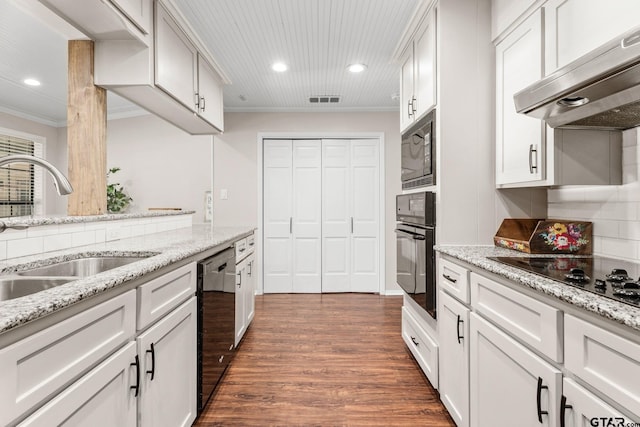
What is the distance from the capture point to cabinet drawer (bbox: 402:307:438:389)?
81.3 inches

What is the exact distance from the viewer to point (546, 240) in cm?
174

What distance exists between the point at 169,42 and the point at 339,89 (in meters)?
2.06

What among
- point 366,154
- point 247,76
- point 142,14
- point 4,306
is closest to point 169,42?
point 142,14

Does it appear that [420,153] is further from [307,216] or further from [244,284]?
[307,216]

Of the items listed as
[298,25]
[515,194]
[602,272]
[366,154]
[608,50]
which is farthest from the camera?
[366,154]

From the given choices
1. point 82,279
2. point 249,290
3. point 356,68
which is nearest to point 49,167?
point 82,279

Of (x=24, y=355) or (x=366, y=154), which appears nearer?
(x=24, y=355)

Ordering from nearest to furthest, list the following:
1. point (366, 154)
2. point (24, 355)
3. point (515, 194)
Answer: point (24, 355)
point (515, 194)
point (366, 154)

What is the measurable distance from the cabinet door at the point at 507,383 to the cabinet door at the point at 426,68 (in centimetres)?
136

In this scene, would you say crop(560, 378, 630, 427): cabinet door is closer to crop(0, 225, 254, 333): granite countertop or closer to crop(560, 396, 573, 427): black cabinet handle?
crop(560, 396, 573, 427): black cabinet handle

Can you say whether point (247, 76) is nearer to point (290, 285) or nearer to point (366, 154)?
point (366, 154)

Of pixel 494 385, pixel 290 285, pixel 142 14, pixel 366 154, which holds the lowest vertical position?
pixel 290 285

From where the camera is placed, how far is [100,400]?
97cm

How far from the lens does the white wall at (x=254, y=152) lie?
4441 mm
